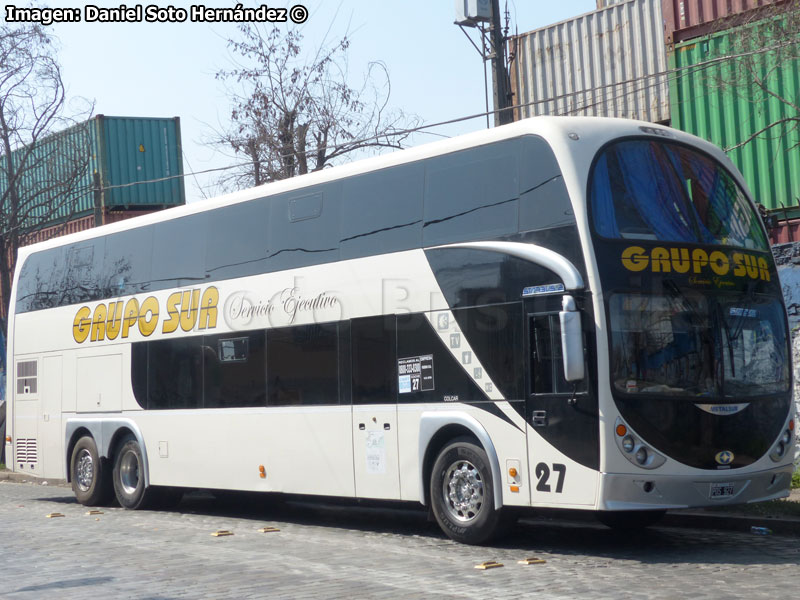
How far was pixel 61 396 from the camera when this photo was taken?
17.8 m

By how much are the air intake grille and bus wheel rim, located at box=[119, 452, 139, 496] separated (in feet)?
8.17

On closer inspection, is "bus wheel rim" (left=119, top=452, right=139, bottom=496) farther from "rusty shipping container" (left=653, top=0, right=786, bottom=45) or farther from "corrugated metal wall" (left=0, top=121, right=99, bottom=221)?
"corrugated metal wall" (left=0, top=121, right=99, bottom=221)

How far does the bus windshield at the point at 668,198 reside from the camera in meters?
10.2

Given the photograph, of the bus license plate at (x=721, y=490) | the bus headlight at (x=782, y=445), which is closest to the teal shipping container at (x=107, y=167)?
the bus headlight at (x=782, y=445)

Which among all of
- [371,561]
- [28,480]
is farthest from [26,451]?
[371,561]

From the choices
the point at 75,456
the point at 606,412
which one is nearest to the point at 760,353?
the point at 606,412

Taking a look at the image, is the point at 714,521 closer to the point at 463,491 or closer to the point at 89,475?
the point at 463,491

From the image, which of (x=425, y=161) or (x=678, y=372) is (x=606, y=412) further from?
(x=425, y=161)

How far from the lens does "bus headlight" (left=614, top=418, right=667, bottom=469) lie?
9.75 meters

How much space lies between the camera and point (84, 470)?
683 inches

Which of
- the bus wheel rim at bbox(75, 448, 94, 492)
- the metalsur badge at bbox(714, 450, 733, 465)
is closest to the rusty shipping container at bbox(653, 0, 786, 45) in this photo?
the metalsur badge at bbox(714, 450, 733, 465)

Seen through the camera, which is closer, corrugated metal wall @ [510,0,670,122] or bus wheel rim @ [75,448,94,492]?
bus wheel rim @ [75,448,94,492]

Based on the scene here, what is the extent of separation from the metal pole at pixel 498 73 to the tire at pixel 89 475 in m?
7.67

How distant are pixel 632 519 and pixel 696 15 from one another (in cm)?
910
